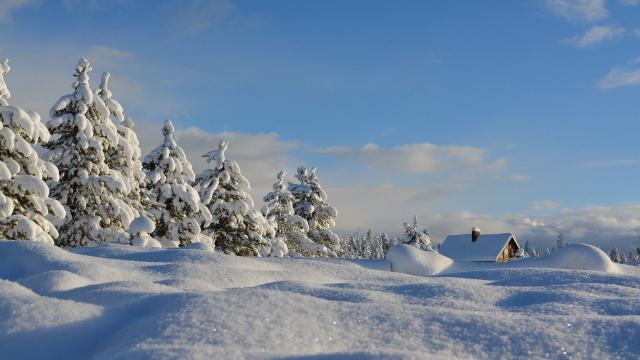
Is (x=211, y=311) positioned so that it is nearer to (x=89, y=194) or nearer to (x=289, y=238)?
(x=89, y=194)

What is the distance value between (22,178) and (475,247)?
32.2 m

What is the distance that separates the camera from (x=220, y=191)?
2708cm

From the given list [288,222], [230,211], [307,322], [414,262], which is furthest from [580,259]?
[288,222]

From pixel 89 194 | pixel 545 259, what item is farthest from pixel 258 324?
pixel 89 194

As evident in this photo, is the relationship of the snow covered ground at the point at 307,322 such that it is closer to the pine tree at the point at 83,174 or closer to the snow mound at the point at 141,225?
the snow mound at the point at 141,225

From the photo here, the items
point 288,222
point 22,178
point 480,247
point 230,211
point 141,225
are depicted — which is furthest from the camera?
point 480,247

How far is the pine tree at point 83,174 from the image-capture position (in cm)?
2072

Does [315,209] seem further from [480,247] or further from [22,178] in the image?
[22,178]

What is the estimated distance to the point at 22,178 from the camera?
17125 mm

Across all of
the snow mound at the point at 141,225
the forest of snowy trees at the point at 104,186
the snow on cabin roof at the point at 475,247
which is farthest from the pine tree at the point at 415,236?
the snow mound at the point at 141,225

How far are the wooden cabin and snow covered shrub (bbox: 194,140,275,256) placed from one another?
A: 18991mm

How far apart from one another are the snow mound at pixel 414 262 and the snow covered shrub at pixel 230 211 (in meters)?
16.1

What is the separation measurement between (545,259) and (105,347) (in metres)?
10.1

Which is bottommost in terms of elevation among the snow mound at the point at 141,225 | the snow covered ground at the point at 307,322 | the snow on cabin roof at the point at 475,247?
the snow covered ground at the point at 307,322
